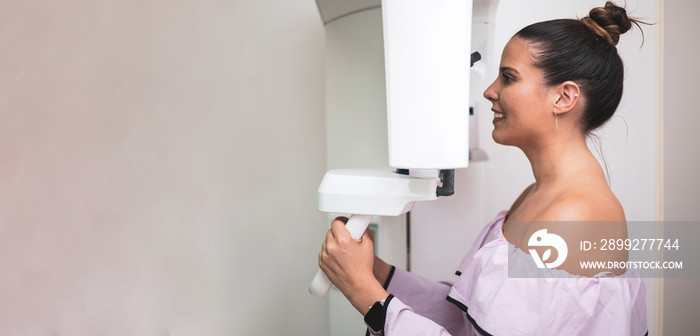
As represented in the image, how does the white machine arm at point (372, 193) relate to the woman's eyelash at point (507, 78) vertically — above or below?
below

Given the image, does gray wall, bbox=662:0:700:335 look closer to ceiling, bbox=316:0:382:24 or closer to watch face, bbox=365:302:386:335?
ceiling, bbox=316:0:382:24

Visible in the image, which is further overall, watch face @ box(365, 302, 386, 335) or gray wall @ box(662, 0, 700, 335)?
gray wall @ box(662, 0, 700, 335)

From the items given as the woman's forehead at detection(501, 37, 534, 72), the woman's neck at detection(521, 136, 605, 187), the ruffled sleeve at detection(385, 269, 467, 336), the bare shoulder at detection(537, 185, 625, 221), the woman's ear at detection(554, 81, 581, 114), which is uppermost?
the woman's forehead at detection(501, 37, 534, 72)

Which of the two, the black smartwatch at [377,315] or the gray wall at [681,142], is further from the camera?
the gray wall at [681,142]

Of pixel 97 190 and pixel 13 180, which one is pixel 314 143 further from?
pixel 13 180

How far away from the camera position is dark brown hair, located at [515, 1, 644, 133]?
0.92m

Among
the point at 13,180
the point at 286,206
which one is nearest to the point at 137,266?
the point at 13,180

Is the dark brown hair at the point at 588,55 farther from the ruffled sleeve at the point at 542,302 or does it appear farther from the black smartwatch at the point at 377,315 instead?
the black smartwatch at the point at 377,315

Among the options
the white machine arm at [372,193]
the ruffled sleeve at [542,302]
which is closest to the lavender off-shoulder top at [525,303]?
the ruffled sleeve at [542,302]

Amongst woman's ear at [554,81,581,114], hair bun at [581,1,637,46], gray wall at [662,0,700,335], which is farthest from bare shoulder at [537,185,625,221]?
gray wall at [662,0,700,335]

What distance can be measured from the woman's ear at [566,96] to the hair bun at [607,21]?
0.12 metres

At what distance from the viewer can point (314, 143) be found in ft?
4.67

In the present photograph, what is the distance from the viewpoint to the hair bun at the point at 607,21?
945 mm

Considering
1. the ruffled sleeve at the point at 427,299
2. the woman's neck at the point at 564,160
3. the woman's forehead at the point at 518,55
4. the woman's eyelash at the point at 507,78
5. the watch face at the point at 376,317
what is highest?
the woman's forehead at the point at 518,55
